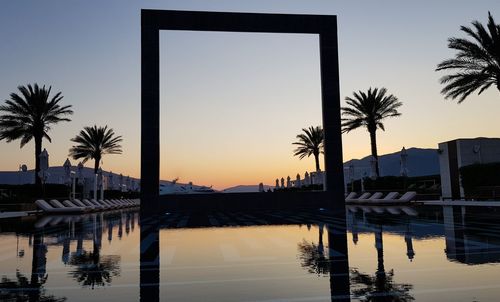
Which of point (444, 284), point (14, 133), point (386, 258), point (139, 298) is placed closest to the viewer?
point (139, 298)

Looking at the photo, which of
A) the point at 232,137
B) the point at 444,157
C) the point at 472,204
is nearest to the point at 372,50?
the point at 472,204

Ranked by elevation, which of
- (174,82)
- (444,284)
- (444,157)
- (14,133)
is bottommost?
(444,284)

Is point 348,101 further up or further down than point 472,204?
further up

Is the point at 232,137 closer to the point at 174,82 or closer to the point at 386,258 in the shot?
the point at 174,82

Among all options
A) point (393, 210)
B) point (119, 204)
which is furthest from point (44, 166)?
point (393, 210)

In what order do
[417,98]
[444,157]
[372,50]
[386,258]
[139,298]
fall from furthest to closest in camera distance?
[444,157]
[417,98]
[372,50]
[386,258]
[139,298]

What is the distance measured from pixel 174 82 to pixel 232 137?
26.3ft

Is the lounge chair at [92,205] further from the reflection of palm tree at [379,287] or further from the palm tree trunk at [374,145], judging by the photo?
the reflection of palm tree at [379,287]

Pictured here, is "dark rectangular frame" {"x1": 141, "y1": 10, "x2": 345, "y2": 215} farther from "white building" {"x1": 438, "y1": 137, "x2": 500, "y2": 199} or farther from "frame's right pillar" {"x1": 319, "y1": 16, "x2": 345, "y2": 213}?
"white building" {"x1": 438, "y1": 137, "x2": 500, "y2": 199}

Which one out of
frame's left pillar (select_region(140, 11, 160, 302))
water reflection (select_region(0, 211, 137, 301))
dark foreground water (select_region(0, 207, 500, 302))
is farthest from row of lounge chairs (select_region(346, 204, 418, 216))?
water reflection (select_region(0, 211, 137, 301))

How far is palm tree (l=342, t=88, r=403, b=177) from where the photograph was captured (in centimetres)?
3884

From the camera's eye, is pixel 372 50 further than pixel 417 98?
No

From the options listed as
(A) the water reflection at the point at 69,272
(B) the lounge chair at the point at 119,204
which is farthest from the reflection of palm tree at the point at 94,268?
(B) the lounge chair at the point at 119,204

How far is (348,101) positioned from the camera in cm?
3959
